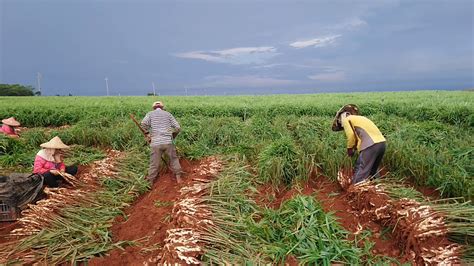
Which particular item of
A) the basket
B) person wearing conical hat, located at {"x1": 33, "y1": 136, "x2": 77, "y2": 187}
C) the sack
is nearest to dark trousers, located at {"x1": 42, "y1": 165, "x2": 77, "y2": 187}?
person wearing conical hat, located at {"x1": 33, "y1": 136, "x2": 77, "y2": 187}

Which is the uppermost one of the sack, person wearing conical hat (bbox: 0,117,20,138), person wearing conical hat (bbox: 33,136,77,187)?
person wearing conical hat (bbox: 0,117,20,138)

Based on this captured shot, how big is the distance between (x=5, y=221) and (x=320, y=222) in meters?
3.86

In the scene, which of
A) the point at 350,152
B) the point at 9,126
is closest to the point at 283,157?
the point at 350,152

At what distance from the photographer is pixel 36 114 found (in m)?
11.3

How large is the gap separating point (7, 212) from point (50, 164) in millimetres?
818

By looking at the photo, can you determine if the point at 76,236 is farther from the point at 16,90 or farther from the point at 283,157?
the point at 16,90

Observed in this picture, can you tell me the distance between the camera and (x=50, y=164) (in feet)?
16.1

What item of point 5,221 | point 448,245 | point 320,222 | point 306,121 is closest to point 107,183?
point 5,221

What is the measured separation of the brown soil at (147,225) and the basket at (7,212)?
1.38m

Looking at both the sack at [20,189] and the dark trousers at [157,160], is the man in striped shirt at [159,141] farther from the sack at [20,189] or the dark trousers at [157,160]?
the sack at [20,189]

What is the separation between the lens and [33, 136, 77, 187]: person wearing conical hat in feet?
15.6

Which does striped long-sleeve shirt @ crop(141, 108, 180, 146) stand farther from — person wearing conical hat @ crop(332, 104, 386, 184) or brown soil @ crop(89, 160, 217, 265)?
person wearing conical hat @ crop(332, 104, 386, 184)

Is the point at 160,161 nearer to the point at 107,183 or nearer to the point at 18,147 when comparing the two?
the point at 107,183

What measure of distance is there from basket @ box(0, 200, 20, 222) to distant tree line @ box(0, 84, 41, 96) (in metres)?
41.7
